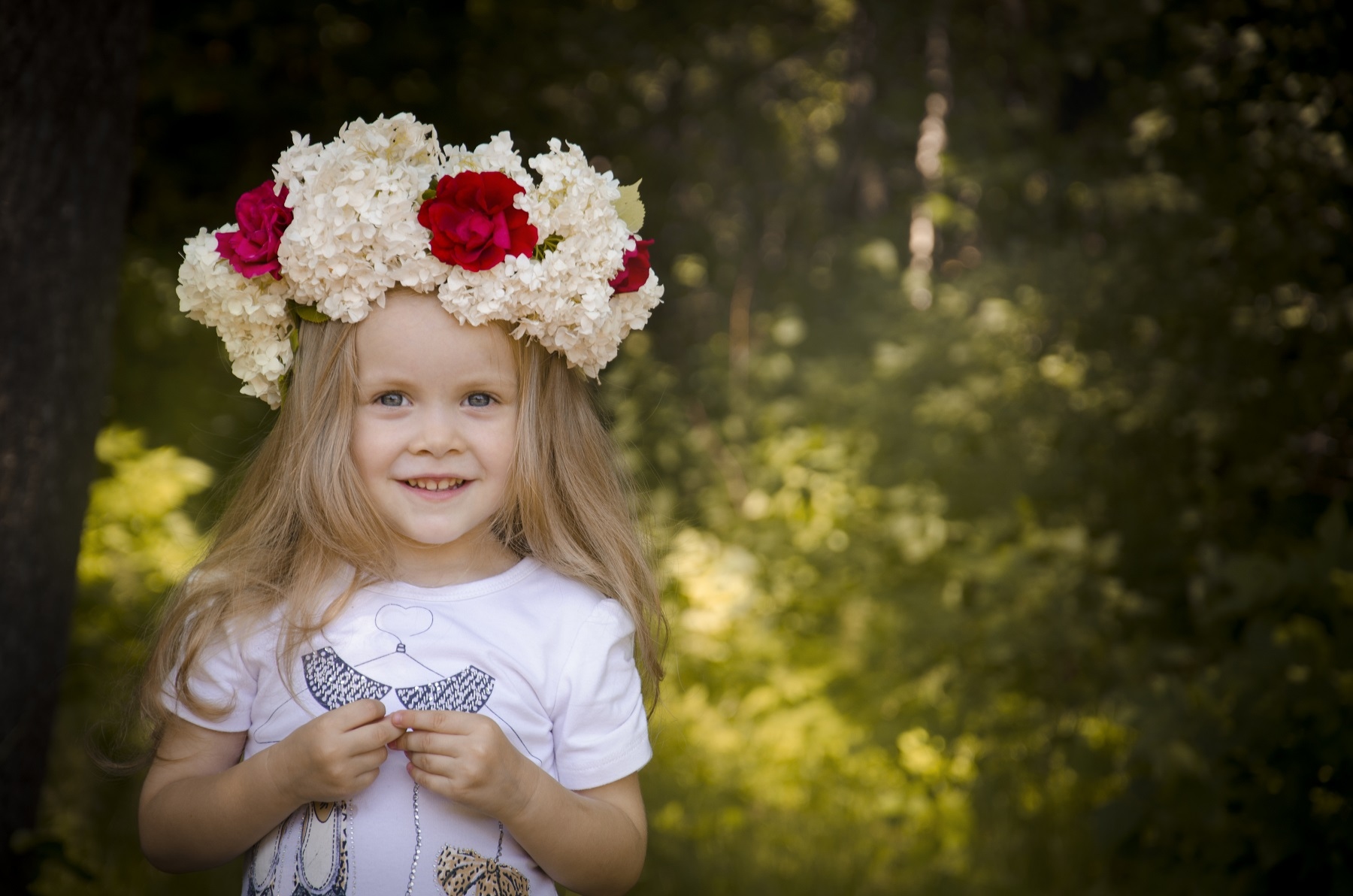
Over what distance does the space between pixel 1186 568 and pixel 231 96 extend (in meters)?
3.81

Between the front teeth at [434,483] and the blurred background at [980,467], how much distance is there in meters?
1.74

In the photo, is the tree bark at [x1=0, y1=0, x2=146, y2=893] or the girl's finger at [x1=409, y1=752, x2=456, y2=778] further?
the tree bark at [x1=0, y1=0, x2=146, y2=893]

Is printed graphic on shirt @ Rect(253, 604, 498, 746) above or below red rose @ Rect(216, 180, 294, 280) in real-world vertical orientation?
below

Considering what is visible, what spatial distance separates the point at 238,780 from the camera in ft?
5.22

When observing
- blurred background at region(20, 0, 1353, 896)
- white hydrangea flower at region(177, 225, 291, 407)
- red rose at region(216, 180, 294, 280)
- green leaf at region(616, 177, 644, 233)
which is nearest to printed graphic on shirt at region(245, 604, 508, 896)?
white hydrangea flower at region(177, 225, 291, 407)

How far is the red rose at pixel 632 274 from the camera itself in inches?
69.6

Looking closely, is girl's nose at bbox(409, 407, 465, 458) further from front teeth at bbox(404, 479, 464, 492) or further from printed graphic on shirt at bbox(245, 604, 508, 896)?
printed graphic on shirt at bbox(245, 604, 508, 896)

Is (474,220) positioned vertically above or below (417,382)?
above

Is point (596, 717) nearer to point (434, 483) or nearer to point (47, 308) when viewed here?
point (434, 483)

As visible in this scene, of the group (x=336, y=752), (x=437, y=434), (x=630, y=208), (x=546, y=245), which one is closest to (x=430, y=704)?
(x=336, y=752)

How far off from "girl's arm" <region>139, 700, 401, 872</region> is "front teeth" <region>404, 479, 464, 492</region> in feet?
1.11

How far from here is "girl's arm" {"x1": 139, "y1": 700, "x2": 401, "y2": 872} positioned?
59.5 inches

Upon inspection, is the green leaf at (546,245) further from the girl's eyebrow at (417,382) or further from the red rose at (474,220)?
the girl's eyebrow at (417,382)

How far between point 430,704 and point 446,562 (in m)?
0.24
